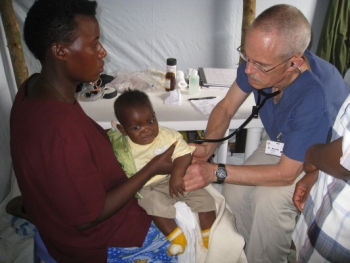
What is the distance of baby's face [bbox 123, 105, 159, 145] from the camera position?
49.7 inches

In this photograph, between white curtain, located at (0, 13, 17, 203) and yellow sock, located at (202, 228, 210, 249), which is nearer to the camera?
yellow sock, located at (202, 228, 210, 249)

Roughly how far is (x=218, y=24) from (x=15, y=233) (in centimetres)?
238

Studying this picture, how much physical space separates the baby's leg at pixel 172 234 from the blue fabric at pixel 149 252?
21mm

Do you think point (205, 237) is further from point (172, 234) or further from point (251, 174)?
point (251, 174)

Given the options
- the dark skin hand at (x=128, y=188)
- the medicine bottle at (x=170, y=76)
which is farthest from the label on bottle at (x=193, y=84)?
the dark skin hand at (x=128, y=188)

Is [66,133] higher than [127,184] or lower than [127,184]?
higher

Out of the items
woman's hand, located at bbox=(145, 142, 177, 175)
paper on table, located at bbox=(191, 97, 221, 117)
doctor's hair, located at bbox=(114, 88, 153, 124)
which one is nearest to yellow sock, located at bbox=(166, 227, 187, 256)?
woman's hand, located at bbox=(145, 142, 177, 175)

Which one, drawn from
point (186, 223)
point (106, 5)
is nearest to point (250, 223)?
point (186, 223)

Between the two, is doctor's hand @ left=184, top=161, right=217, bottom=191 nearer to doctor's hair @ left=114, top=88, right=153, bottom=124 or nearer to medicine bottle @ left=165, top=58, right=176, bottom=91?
doctor's hair @ left=114, top=88, right=153, bottom=124

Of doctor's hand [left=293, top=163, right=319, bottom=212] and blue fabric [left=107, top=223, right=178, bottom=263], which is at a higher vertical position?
doctor's hand [left=293, top=163, right=319, bottom=212]

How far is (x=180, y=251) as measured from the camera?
1.14 m

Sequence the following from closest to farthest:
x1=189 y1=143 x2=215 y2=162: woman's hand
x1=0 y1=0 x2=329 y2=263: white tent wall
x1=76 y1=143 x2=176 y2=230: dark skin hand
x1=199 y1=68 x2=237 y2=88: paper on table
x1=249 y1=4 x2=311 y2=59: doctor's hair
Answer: x1=76 y1=143 x2=176 y2=230: dark skin hand → x1=249 y1=4 x2=311 y2=59: doctor's hair → x1=189 y1=143 x2=215 y2=162: woman's hand → x1=199 y1=68 x2=237 y2=88: paper on table → x1=0 y1=0 x2=329 y2=263: white tent wall

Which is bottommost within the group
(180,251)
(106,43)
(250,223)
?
(250,223)

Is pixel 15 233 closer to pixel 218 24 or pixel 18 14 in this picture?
pixel 18 14
